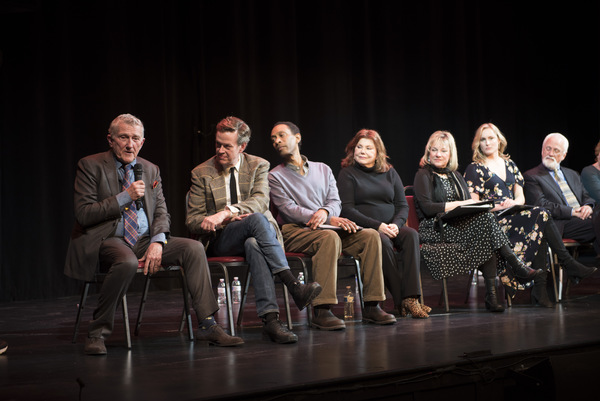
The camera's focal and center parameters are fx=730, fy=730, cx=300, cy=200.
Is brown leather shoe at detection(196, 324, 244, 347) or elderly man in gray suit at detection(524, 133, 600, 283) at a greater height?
elderly man in gray suit at detection(524, 133, 600, 283)

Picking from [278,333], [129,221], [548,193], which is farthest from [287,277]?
[548,193]

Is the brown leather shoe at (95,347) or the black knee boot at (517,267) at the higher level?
the black knee boot at (517,267)

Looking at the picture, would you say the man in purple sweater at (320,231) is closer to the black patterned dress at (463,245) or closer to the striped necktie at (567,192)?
the black patterned dress at (463,245)

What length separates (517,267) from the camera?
184 inches

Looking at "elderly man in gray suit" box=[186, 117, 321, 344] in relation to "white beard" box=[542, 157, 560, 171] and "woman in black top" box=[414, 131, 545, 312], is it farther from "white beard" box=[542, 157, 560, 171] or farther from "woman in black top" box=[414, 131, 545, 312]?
"white beard" box=[542, 157, 560, 171]

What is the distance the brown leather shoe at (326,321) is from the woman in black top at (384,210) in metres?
0.55

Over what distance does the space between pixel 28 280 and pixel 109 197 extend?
2.49m

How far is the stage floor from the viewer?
101 inches

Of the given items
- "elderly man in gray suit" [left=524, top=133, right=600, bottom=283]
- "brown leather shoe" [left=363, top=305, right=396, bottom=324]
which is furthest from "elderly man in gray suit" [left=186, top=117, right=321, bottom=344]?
"elderly man in gray suit" [left=524, top=133, right=600, bottom=283]

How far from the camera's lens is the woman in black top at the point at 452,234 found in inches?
182

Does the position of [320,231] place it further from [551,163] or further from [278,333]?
[551,163]

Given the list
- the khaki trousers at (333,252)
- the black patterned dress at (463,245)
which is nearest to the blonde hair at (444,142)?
the black patterned dress at (463,245)

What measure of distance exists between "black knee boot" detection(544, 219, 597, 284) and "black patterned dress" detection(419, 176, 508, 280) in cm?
43

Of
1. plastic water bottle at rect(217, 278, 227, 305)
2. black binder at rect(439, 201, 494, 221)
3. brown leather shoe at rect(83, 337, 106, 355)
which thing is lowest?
brown leather shoe at rect(83, 337, 106, 355)
